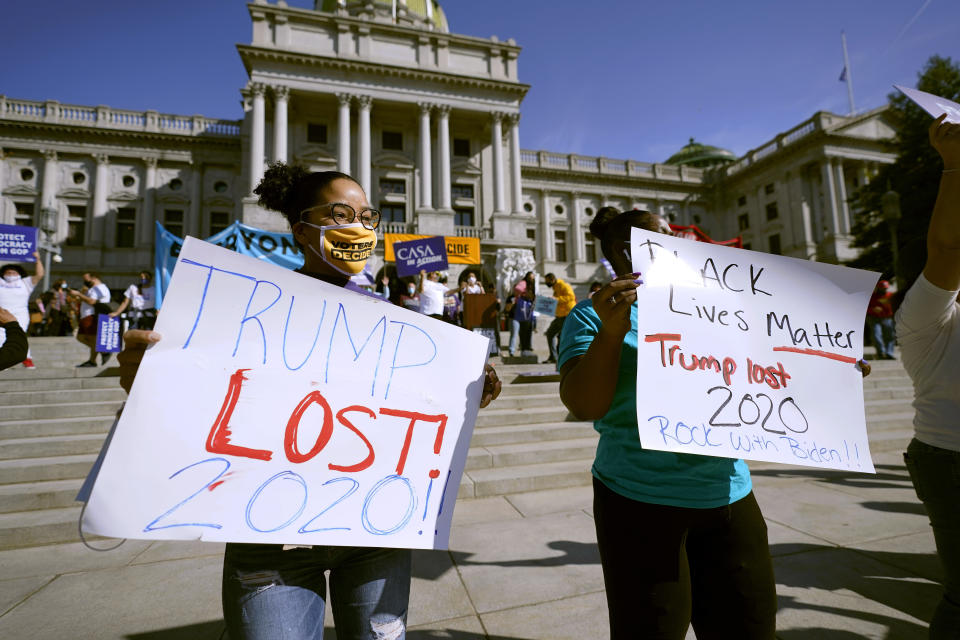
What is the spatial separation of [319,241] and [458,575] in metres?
2.38

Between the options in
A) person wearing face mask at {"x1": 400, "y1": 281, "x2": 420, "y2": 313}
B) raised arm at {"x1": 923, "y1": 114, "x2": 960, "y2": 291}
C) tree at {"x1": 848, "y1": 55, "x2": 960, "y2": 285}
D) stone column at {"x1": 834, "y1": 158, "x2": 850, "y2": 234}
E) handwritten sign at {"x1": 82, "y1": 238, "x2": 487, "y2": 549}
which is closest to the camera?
handwritten sign at {"x1": 82, "y1": 238, "x2": 487, "y2": 549}

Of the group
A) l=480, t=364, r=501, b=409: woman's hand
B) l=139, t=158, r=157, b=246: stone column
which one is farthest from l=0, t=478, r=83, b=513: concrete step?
l=139, t=158, r=157, b=246: stone column

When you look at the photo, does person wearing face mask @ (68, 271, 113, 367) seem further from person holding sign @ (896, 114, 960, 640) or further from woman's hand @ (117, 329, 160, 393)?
person holding sign @ (896, 114, 960, 640)

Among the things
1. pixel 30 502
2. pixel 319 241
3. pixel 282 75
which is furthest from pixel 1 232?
pixel 282 75

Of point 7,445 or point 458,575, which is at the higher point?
point 7,445

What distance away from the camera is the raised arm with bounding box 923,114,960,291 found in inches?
58.1

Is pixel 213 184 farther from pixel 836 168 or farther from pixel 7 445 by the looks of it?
pixel 836 168

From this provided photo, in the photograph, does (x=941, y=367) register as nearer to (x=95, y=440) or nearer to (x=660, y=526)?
(x=660, y=526)

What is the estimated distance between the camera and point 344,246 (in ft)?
5.30

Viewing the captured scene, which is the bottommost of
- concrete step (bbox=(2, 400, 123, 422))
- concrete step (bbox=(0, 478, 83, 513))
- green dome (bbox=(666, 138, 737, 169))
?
concrete step (bbox=(0, 478, 83, 513))

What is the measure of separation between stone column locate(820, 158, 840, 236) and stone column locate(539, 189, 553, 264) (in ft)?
66.3

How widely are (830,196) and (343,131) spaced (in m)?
34.4

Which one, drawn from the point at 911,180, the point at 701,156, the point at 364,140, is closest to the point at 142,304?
the point at 364,140

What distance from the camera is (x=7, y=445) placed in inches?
181
